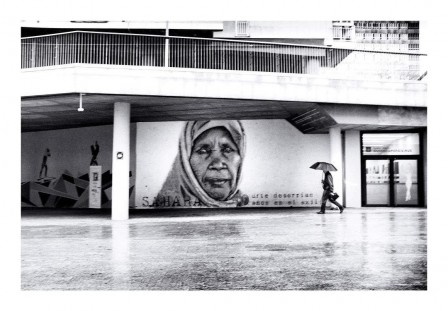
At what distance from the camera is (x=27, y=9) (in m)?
5.43

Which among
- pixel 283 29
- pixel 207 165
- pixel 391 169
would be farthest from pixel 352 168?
pixel 283 29

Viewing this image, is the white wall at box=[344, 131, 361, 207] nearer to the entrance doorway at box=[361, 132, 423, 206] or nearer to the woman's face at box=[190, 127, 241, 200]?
the entrance doorway at box=[361, 132, 423, 206]

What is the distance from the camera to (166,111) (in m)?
20.4

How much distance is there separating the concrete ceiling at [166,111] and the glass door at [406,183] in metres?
2.09

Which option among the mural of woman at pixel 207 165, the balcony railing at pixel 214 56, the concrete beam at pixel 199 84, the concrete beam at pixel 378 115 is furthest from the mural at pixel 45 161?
the concrete beam at pixel 378 115

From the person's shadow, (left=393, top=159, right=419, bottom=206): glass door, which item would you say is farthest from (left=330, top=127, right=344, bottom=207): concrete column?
the person's shadow

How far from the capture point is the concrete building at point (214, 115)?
16.8 metres

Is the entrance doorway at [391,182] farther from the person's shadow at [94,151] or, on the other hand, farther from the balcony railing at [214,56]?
the person's shadow at [94,151]

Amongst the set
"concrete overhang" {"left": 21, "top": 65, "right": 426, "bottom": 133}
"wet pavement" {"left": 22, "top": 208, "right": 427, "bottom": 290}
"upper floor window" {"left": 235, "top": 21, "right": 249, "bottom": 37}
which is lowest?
"wet pavement" {"left": 22, "top": 208, "right": 427, "bottom": 290}

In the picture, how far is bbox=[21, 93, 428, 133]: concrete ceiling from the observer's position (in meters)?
17.6

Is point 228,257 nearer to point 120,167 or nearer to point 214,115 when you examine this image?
point 120,167

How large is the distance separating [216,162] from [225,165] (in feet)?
1.52

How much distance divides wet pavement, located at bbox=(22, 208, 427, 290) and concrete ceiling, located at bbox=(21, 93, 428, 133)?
571 centimetres
